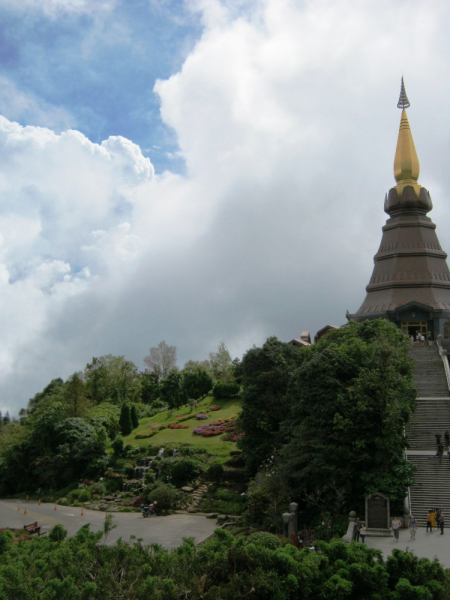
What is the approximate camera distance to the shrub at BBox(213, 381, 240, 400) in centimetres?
5116

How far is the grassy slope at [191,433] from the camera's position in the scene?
1522 inches

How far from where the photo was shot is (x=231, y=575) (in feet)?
46.8

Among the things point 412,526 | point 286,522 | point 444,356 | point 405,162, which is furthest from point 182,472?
point 405,162

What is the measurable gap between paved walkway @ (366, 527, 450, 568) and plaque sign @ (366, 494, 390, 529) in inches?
26.8

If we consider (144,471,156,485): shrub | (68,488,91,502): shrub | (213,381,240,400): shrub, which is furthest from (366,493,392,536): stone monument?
(213,381,240,400): shrub

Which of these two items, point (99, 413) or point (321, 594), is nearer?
point (321, 594)

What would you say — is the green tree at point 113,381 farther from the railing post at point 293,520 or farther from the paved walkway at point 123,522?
the railing post at point 293,520

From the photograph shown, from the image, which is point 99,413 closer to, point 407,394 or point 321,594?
point 407,394

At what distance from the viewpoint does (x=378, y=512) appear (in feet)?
73.2

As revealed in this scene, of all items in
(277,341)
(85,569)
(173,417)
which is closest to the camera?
(85,569)

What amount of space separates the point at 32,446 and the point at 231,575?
29.4m

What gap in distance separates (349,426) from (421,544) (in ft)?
17.3

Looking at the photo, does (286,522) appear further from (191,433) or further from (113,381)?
(113,381)

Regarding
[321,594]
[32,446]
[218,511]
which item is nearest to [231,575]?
[321,594]
